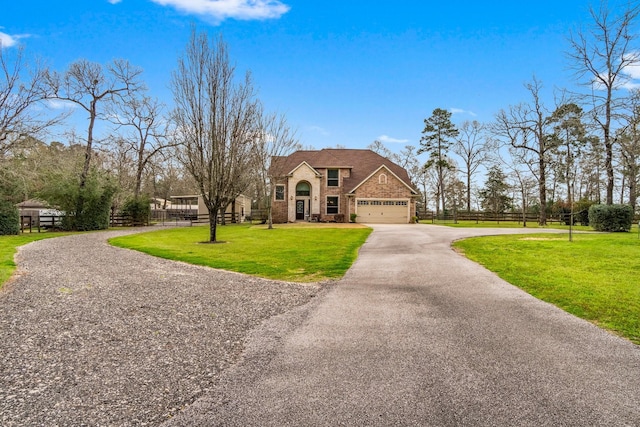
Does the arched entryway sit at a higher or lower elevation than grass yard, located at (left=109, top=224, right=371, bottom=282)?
higher

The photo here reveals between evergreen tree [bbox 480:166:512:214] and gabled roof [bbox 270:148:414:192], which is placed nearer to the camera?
gabled roof [bbox 270:148:414:192]

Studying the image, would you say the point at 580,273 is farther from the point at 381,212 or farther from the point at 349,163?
the point at 349,163

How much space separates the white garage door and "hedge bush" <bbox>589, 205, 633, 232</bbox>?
47.8ft

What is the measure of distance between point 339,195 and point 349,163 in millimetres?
4282

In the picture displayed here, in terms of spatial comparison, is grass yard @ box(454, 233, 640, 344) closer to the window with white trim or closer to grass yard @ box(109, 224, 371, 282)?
grass yard @ box(109, 224, 371, 282)

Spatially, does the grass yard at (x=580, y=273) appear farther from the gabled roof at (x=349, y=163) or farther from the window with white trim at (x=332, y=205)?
the gabled roof at (x=349, y=163)

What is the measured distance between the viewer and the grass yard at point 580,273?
578 cm

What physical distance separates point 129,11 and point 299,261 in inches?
456

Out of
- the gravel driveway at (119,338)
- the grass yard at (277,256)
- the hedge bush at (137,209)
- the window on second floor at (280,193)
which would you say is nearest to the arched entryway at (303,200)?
the window on second floor at (280,193)

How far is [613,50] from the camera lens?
21.0 metres

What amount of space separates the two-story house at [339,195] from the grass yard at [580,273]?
17.8m

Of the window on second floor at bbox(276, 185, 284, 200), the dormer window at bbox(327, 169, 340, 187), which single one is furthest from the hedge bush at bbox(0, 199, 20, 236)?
the dormer window at bbox(327, 169, 340, 187)

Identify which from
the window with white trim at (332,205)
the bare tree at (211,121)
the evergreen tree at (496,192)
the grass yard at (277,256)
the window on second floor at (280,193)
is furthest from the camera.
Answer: the evergreen tree at (496,192)

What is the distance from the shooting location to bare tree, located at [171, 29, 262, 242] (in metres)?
17.1
